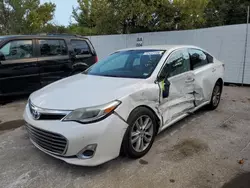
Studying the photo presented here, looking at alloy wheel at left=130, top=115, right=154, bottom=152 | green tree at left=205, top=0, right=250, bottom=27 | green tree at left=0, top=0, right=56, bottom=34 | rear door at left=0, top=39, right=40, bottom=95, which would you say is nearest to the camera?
alloy wheel at left=130, top=115, right=154, bottom=152

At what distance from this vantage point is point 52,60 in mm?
5531

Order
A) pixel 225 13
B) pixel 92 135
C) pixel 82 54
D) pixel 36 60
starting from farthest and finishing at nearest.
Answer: pixel 225 13, pixel 82 54, pixel 36 60, pixel 92 135

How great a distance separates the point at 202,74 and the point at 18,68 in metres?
4.03

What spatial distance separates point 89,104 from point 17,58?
3559mm

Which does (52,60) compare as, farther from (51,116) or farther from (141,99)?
(141,99)

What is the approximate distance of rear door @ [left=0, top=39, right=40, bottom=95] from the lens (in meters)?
4.87

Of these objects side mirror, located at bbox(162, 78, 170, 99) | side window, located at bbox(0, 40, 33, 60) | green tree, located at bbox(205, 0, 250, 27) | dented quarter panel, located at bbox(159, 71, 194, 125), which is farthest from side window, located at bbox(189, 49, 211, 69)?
green tree, located at bbox(205, 0, 250, 27)

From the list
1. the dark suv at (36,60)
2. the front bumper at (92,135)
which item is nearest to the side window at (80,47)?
the dark suv at (36,60)

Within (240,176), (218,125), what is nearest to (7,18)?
(218,125)

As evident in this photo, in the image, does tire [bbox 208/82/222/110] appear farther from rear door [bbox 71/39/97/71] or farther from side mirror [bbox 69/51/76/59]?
side mirror [bbox 69/51/76/59]

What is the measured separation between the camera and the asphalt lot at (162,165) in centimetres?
233

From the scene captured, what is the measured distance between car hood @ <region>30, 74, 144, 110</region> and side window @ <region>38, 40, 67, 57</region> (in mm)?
2828

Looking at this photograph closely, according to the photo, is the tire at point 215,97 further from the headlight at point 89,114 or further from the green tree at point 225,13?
the green tree at point 225,13

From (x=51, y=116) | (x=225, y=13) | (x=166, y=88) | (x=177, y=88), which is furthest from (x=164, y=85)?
(x=225, y=13)
